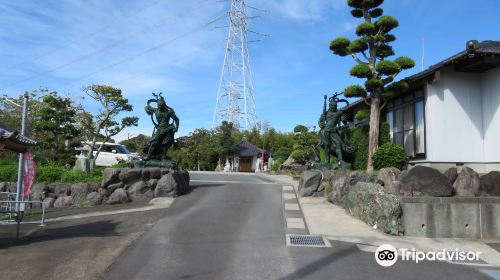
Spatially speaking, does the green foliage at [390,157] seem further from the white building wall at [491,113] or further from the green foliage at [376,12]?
the green foliage at [376,12]

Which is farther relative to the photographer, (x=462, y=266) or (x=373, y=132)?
(x=373, y=132)

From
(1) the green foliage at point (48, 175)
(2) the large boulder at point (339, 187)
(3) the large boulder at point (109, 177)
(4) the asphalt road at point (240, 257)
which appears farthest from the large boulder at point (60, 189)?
(2) the large boulder at point (339, 187)

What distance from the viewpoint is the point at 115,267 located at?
20.2ft

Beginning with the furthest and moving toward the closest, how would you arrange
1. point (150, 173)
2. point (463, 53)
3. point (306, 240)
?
1. point (150, 173)
2. point (463, 53)
3. point (306, 240)

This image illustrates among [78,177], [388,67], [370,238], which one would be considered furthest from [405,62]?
[78,177]

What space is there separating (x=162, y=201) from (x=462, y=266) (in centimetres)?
838

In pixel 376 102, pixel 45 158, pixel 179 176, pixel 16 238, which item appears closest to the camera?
pixel 16 238

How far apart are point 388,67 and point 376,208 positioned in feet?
22.4

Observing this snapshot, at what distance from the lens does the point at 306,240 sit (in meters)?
8.02

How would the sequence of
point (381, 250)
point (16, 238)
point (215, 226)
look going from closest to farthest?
1. point (381, 250)
2. point (16, 238)
3. point (215, 226)

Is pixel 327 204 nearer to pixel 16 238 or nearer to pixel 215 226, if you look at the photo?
pixel 215 226

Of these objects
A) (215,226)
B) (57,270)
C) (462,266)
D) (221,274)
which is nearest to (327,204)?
(215,226)

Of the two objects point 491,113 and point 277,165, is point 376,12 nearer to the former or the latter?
point 491,113

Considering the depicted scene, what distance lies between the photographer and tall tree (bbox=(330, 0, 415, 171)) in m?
14.6
